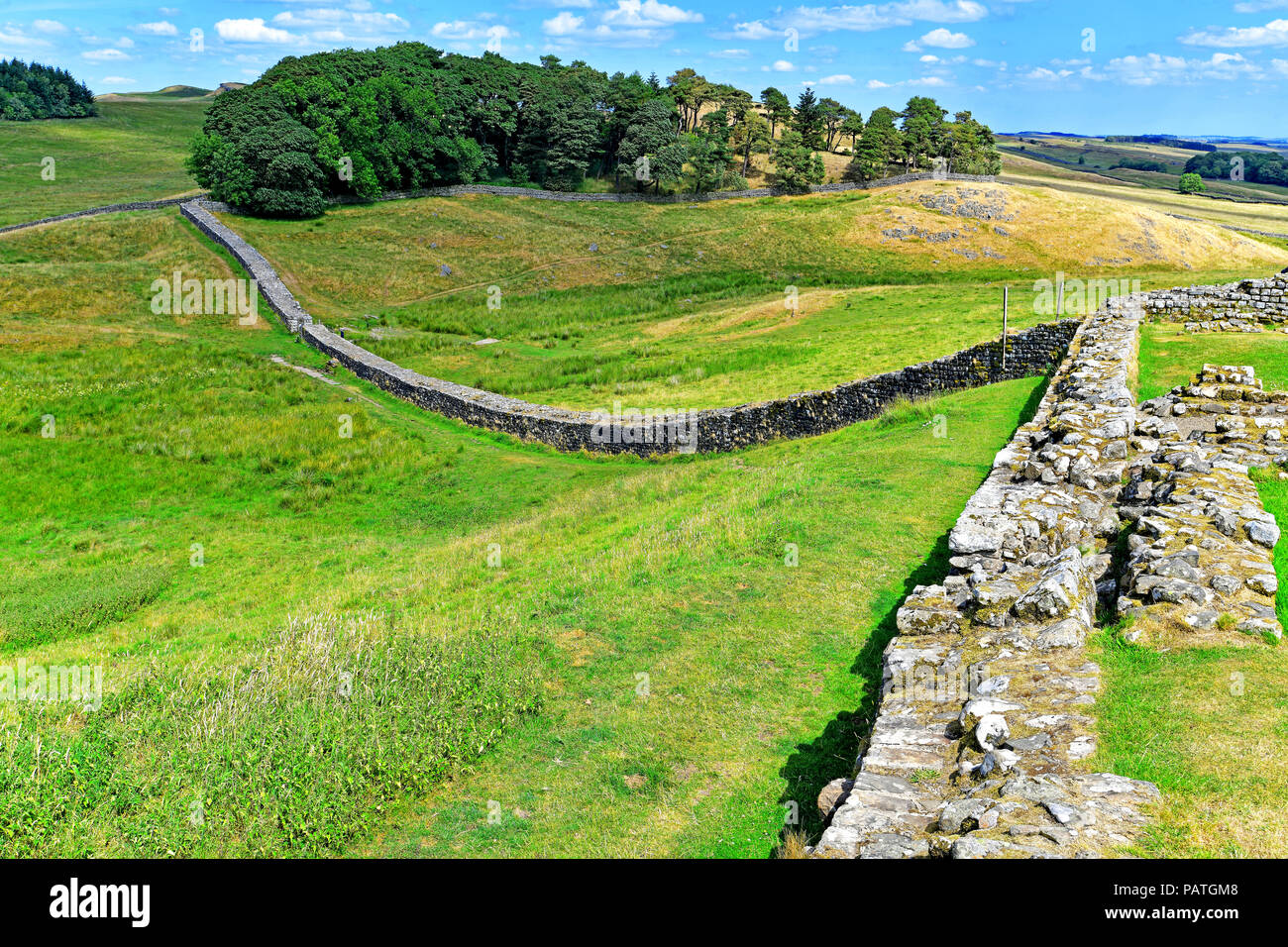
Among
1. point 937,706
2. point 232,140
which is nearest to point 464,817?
point 937,706

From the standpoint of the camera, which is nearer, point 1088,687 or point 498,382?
point 1088,687

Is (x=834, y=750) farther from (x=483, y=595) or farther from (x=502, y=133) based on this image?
(x=502, y=133)

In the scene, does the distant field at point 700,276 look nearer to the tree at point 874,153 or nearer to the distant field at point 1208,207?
the tree at point 874,153

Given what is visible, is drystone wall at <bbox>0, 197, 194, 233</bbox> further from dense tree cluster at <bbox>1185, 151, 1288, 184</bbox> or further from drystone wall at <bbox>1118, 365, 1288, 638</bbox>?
dense tree cluster at <bbox>1185, 151, 1288, 184</bbox>

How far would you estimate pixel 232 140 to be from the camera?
68.4 m

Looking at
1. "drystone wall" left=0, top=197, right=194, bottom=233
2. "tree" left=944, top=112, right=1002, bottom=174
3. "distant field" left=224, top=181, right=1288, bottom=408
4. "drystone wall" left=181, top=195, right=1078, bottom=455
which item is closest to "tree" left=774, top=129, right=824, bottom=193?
"distant field" left=224, top=181, right=1288, bottom=408

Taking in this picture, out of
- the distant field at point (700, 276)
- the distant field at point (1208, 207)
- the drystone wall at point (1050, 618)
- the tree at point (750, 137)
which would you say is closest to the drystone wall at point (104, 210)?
the distant field at point (700, 276)

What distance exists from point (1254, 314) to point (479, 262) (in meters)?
55.5

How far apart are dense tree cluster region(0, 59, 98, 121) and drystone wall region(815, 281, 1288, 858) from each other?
170643mm

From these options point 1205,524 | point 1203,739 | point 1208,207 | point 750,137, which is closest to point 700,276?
point 750,137

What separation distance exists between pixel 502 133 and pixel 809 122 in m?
38.1

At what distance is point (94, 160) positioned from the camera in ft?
334

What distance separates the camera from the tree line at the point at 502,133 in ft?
222
